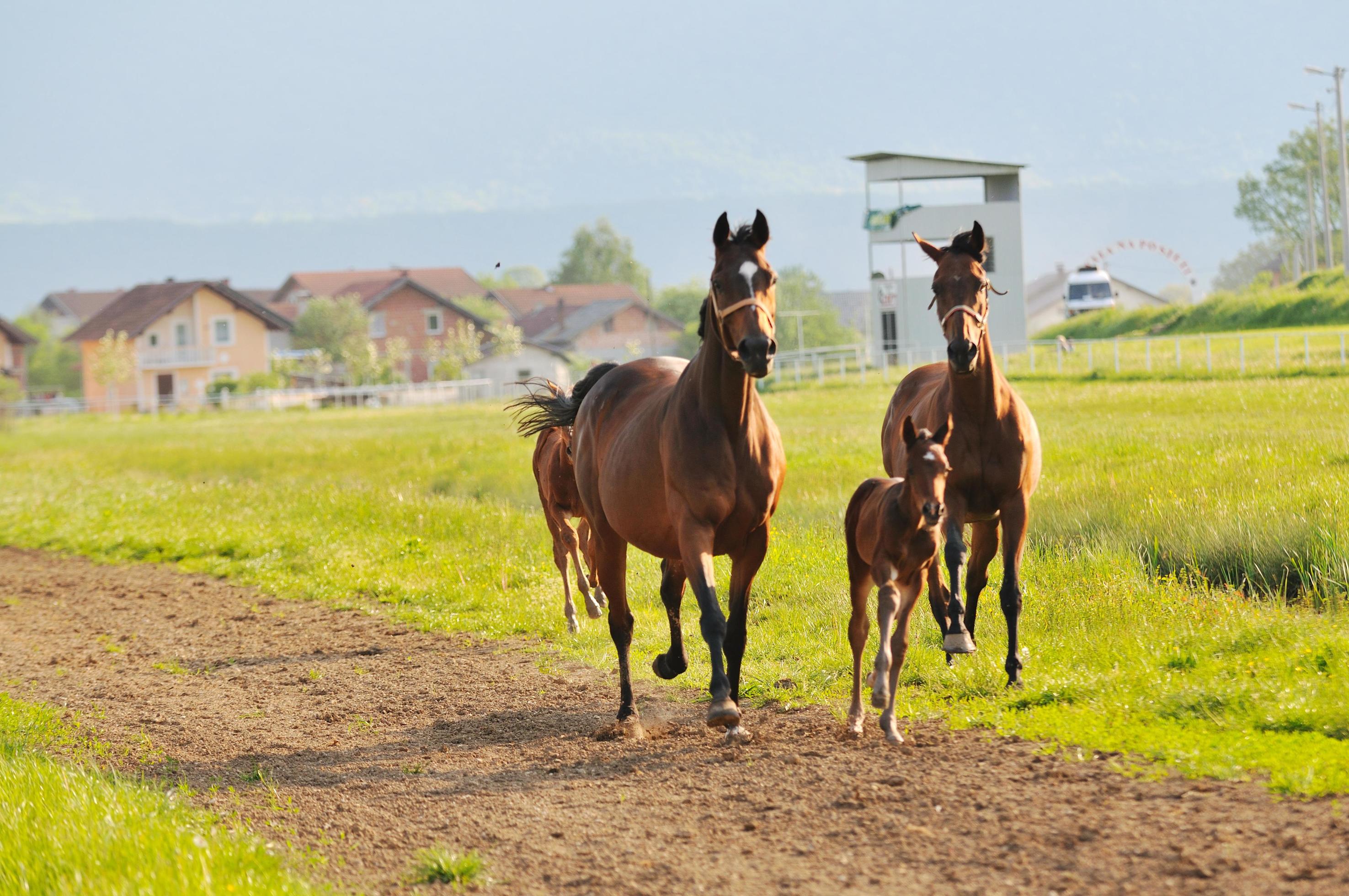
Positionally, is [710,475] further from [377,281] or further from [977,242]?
[377,281]

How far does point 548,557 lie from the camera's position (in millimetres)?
14148

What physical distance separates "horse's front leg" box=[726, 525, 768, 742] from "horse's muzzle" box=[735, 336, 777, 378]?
4.01 ft

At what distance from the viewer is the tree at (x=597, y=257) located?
6093 inches

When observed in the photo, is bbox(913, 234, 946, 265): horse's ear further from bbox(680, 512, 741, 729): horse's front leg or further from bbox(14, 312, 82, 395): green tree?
bbox(14, 312, 82, 395): green tree

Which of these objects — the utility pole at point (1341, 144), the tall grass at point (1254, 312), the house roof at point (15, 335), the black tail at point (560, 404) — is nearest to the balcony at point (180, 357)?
the house roof at point (15, 335)

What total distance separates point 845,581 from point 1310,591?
11.5ft

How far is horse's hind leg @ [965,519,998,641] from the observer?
340 inches

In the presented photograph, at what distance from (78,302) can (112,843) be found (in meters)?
166

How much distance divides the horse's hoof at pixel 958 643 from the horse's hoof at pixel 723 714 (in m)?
1.26

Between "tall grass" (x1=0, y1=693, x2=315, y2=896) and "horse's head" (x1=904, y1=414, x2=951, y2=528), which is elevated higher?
"horse's head" (x1=904, y1=414, x2=951, y2=528)

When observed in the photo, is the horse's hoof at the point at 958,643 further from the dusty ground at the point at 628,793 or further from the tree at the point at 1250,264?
the tree at the point at 1250,264

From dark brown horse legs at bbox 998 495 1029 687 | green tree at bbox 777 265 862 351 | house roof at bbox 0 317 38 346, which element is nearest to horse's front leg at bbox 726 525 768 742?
dark brown horse legs at bbox 998 495 1029 687

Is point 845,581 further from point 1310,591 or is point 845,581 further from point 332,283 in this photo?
point 332,283

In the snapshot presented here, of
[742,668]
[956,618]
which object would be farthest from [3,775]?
[956,618]
